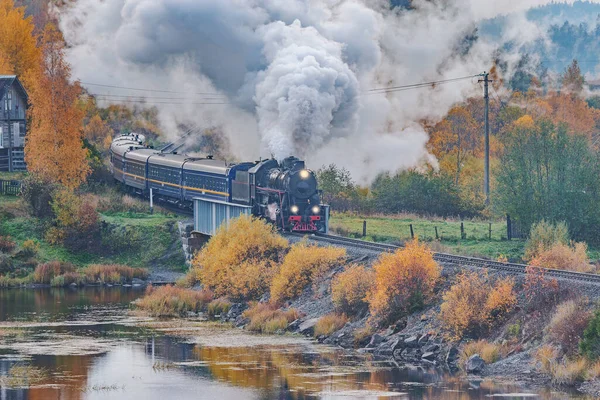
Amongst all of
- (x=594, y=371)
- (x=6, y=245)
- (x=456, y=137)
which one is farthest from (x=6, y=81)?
(x=594, y=371)

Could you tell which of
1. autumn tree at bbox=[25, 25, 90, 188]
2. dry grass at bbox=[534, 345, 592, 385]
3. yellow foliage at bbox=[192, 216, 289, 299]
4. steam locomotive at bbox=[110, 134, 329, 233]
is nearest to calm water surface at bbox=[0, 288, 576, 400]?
dry grass at bbox=[534, 345, 592, 385]

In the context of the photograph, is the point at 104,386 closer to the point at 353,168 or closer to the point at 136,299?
the point at 136,299

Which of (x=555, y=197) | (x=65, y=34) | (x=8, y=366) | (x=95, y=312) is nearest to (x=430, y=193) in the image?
(x=555, y=197)

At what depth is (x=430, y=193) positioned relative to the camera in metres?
77.8

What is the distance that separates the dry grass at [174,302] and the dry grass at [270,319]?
5.16 m

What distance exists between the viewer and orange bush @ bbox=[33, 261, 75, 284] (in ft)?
207

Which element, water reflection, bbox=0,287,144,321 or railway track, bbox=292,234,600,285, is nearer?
railway track, bbox=292,234,600,285

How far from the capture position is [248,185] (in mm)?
56188

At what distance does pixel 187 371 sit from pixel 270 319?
913 cm

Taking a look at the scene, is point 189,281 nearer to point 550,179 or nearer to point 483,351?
point 550,179

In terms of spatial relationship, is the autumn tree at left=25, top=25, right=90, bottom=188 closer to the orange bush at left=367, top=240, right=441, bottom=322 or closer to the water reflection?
the water reflection

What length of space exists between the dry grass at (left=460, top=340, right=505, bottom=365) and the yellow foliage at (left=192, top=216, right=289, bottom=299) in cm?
1502

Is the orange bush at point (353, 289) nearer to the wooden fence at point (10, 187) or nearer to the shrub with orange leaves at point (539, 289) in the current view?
the shrub with orange leaves at point (539, 289)

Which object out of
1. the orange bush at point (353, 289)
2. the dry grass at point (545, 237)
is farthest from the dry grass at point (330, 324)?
the dry grass at point (545, 237)
